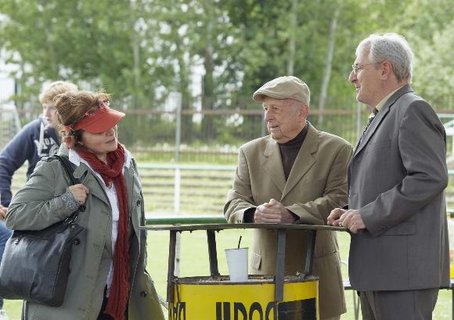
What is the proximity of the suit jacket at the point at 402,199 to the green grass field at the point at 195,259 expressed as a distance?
283cm

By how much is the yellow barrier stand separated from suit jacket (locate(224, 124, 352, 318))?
1.87ft

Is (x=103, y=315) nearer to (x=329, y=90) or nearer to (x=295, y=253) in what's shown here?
(x=295, y=253)

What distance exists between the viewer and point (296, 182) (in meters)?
5.28

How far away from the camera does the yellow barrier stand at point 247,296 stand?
175 inches

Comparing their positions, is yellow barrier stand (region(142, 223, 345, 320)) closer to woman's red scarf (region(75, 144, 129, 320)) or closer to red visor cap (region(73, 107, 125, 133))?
woman's red scarf (region(75, 144, 129, 320))

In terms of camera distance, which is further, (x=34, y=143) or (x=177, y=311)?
(x=34, y=143)

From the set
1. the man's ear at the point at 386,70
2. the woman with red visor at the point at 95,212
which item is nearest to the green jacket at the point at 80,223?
the woman with red visor at the point at 95,212

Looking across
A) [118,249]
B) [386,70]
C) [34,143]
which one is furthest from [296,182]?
[34,143]

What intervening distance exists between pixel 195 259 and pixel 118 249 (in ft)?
22.5

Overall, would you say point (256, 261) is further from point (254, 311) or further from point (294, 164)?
point (254, 311)

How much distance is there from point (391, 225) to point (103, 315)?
4.41 ft

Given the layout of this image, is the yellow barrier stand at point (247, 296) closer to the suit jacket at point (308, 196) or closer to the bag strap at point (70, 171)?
the bag strap at point (70, 171)

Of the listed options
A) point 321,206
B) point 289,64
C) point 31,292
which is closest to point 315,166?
point 321,206

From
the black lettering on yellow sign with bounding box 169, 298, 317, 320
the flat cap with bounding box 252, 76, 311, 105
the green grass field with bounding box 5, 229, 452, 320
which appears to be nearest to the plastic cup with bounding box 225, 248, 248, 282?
the black lettering on yellow sign with bounding box 169, 298, 317, 320
